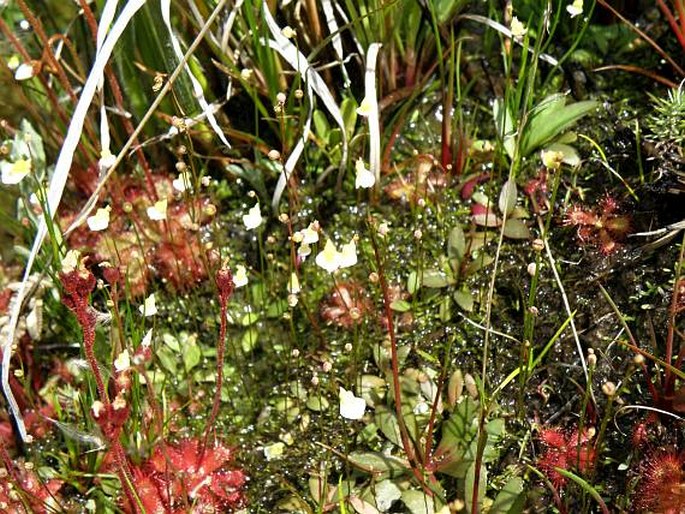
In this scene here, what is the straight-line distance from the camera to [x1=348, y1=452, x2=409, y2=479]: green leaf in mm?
1904

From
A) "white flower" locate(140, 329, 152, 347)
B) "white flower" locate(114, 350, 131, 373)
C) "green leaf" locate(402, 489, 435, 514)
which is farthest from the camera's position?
"white flower" locate(140, 329, 152, 347)

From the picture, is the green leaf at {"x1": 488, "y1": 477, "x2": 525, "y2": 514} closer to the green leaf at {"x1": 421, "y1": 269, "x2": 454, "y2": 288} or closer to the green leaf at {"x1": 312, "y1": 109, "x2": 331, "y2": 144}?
the green leaf at {"x1": 421, "y1": 269, "x2": 454, "y2": 288}

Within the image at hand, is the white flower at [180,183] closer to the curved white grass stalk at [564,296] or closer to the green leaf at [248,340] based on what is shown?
the green leaf at [248,340]

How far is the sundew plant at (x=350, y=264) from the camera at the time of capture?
1887mm

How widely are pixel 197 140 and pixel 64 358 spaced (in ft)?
2.53

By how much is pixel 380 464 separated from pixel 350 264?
0.48 metres

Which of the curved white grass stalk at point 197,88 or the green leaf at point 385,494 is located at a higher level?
the curved white grass stalk at point 197,88

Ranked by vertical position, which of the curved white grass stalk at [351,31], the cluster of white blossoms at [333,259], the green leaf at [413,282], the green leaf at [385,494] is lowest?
the green leaf at [385,494]

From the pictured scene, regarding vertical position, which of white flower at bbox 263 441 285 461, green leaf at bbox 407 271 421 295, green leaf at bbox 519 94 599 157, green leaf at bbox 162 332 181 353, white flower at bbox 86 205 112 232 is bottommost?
white flower at bbox 263 441 285 461

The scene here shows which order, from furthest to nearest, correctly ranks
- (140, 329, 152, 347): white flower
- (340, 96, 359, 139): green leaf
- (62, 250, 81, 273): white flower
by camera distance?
(340, 96, 359, 139): green leaf
(140, 329, 152, 347): white flower
(62, 250, 81, 273): white flower

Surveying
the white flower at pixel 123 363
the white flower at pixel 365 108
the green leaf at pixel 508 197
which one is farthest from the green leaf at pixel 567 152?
the white flower at pixel 123 363

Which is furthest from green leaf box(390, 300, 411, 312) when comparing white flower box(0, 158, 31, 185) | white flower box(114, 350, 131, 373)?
white flower box(0, 158, 31, 185)

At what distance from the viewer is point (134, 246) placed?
242 cm

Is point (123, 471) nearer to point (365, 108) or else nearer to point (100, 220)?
point (100, 220)
